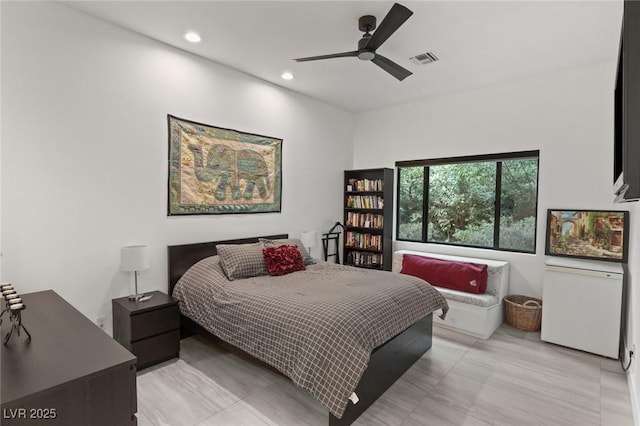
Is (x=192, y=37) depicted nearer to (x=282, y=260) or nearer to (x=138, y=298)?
(x=282, y=260)

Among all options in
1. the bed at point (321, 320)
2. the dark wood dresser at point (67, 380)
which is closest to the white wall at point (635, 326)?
the bed at point (321, 320)

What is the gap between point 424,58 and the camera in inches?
133

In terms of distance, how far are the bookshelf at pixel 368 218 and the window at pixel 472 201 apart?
0.32m

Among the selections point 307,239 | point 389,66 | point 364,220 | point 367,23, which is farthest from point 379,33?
point 364,220

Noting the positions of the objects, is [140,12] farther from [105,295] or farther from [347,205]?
[347,205]

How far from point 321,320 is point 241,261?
1402 mm

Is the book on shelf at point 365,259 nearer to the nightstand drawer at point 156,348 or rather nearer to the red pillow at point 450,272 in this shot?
the red pillow at point 450,272

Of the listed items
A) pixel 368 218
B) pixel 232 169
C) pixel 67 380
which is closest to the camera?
pixel 67 380

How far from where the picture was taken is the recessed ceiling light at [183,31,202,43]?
300 centimetres

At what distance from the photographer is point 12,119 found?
240cm

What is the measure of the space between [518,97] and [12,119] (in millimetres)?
5068

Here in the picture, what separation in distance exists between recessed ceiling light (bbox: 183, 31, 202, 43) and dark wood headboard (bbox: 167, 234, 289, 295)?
205 cm

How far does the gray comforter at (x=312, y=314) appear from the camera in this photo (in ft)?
6.50

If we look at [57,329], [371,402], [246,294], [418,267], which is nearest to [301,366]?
[371,402]
